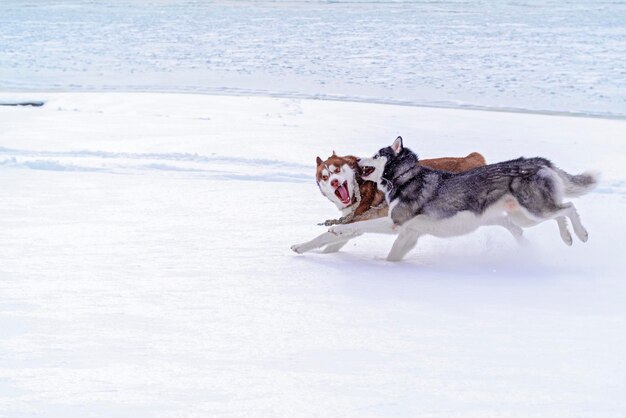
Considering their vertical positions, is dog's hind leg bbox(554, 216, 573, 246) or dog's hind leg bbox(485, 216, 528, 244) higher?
dog's hind leg bbox(554, 216, 573, 246)

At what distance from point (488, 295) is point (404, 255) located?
2.68 ft

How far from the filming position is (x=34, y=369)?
11.3 ft

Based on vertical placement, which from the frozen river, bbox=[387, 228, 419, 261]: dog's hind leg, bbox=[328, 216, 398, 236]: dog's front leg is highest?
bbox=[328, 216, 398, 236]: dog's front leg

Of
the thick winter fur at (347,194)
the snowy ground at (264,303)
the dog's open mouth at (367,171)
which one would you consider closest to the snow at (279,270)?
the snowy ground at (264,303)

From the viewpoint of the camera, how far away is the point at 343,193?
5406mm

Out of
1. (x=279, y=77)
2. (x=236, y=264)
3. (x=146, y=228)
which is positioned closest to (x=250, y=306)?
Answer: (x=236, y=264)

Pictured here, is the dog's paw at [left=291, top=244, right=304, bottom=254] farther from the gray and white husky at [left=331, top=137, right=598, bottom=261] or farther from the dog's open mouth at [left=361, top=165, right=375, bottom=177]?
the dog's open mouth at [left=361, top=165, right=375, bottom=177]

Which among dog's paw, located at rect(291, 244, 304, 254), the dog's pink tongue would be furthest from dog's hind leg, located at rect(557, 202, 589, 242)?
dog's paw, located at rect(291, 244, 304, 254)

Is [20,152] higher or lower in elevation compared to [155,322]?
lower

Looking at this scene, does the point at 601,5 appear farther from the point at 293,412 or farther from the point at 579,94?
the point at 293,412

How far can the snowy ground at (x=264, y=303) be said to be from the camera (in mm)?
3301

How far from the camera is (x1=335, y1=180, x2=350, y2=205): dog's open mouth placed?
17.6 ft

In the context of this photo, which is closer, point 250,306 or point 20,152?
point 250,306

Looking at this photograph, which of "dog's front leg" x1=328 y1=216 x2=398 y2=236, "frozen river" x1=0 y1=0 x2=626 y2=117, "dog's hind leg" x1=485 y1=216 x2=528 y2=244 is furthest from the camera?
"frozen river" x1=0 y1=0 x2=626 y2=117
